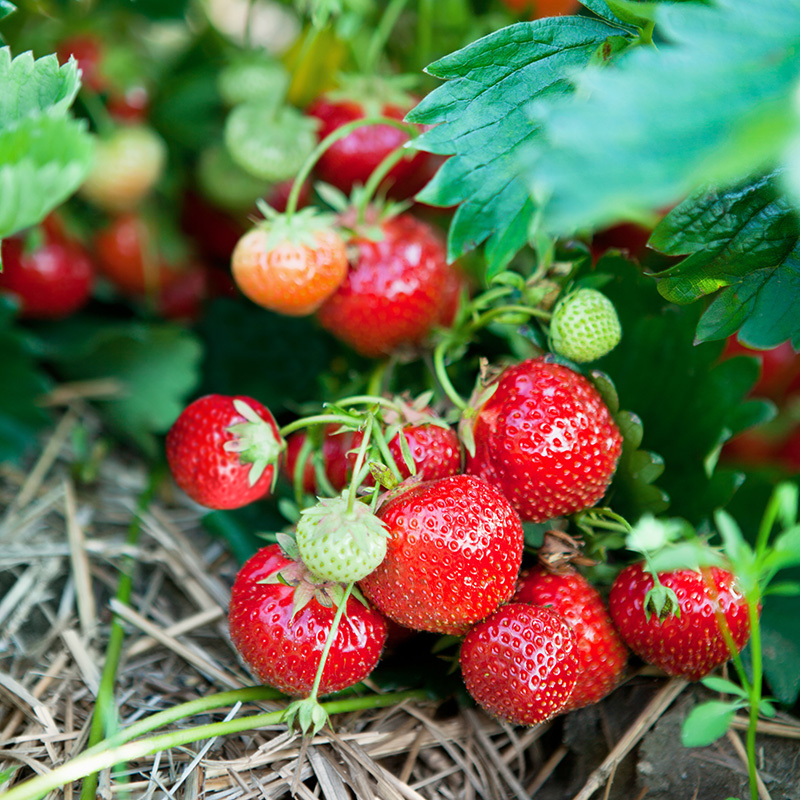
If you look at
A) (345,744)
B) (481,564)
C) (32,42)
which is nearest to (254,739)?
(345,744)

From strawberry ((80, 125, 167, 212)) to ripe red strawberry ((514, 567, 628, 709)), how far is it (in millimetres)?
774

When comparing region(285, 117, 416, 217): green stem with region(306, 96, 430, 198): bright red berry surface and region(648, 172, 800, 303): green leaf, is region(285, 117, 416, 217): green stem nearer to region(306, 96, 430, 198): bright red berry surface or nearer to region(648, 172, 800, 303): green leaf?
region(306, 96, 430, 198): bright red berry surface

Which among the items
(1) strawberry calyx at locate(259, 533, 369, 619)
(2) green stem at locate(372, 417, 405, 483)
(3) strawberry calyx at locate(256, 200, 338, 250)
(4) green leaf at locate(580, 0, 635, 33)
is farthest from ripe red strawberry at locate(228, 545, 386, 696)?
(4) green leaf at locate(580, 0, 635, 33)

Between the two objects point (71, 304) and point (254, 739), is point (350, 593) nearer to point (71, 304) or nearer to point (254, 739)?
point (254, 739)

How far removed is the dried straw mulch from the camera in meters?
0.66

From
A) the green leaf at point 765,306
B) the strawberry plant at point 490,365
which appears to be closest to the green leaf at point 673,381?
the strawberry plant at point 490,365

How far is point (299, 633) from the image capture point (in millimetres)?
628

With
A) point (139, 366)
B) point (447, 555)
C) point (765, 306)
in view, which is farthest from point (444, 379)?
point (139, 366)

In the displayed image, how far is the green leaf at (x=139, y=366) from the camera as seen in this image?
1.09 metres

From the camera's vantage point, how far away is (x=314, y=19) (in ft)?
2.72

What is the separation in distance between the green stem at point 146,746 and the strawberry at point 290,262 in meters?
0.40

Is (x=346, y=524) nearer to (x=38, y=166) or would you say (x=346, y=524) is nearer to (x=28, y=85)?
(x=38, y=166)

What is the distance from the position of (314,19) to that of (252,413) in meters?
0.46

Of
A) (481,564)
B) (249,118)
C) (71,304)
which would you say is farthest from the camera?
(71,304)
